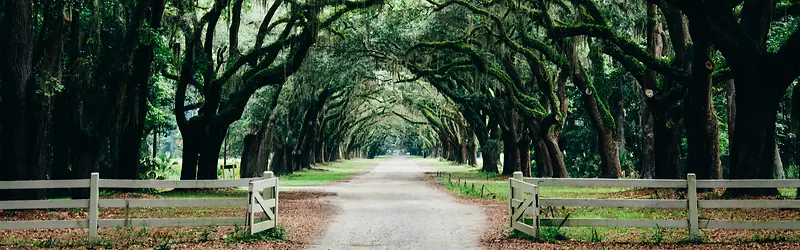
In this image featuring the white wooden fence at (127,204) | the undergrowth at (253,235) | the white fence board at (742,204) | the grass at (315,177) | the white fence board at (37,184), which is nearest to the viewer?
the white fence board at (37,184)

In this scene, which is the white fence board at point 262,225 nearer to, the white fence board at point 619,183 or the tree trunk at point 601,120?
the white fence board at point 619,183

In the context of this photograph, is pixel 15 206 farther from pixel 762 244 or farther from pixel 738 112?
pixel 738 112

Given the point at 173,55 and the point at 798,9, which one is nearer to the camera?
the point at 798,9

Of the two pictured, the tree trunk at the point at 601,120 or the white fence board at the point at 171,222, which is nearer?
the white fence board at the point at 171,222

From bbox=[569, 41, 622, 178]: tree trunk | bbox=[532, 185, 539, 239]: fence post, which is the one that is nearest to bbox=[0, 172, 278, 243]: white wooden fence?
bbox=[532, 185, 539, 239]: fence post

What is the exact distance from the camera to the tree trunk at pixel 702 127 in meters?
15.6

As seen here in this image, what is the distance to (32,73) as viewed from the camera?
13688mm

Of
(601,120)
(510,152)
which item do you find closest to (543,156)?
(510,152)

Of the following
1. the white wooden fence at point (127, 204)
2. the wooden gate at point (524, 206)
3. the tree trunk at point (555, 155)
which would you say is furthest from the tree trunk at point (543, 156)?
the white wooden fence at point (127, 204)

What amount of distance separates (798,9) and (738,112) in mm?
3667

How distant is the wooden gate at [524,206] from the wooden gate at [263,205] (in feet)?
11.6

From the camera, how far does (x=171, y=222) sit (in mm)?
9711

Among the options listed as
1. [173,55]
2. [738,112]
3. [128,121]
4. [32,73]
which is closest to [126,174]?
[128,121]

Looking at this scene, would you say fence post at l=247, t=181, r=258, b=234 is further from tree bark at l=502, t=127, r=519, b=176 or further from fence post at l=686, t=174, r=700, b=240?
tree bark at l=502, t=127, r=519, b=176
